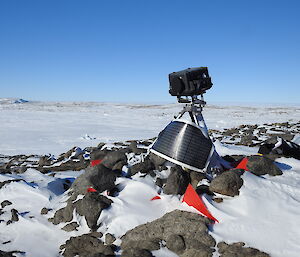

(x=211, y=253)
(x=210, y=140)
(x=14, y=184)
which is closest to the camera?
(x=211, y=253)

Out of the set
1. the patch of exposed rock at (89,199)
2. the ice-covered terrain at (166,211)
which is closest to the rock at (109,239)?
the ice-covered terrain at (166,211)

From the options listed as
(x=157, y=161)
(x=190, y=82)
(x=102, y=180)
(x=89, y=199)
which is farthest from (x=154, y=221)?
(x=190, y=82)

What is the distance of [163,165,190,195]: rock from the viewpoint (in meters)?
4.61

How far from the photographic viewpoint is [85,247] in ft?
12.6

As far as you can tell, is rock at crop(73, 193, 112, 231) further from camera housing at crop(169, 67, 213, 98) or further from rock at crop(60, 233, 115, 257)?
camera housing at crop(169, 67, 213, 98)

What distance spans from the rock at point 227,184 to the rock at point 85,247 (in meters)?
1.99

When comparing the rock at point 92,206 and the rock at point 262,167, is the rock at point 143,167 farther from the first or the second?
the rock at point 262,167

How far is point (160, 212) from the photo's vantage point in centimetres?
439

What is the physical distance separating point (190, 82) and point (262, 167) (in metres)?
2.22

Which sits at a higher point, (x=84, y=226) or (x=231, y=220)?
(x=231, y=220)

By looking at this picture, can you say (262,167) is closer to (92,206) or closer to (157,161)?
(157,161)

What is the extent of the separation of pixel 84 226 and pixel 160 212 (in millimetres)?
1296

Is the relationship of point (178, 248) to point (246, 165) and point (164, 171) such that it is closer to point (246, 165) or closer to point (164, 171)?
point (164, 171)

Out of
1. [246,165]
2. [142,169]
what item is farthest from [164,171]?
[246,165]
